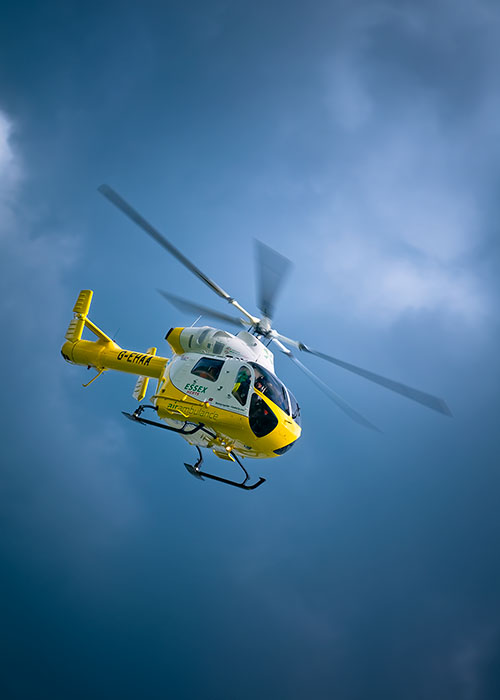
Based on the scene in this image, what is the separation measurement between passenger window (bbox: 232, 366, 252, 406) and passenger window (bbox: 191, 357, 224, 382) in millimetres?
670

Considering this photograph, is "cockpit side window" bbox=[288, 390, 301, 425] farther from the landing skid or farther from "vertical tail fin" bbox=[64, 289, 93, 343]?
"vertical tail fin" bbox=[64, 289, 93, 343]

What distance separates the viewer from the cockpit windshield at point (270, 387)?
37.8ft

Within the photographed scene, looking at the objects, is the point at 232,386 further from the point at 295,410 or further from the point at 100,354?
the point at 100,354

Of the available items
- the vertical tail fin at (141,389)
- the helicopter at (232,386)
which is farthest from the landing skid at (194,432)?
the vertical tail fin at (141,389)

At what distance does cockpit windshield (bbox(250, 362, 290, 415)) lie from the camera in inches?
453

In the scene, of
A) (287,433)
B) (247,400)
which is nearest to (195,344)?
(247,400)

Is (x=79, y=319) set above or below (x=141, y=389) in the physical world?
above

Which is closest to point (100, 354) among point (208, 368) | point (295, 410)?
point (208, 368)

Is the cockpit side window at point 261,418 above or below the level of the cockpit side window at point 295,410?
below

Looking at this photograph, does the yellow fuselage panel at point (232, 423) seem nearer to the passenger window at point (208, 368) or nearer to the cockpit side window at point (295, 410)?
the cockpit side window at point (295, 410)

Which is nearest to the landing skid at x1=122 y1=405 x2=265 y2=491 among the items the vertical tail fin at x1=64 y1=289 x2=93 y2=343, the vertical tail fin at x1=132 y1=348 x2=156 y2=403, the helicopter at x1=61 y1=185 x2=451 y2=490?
the helicopter at x1=61 y1=185 x2=451 y2=490

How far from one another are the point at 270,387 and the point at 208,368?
5.77ft

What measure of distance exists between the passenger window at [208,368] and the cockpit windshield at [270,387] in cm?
92

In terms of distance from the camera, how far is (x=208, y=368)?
12312 mm
